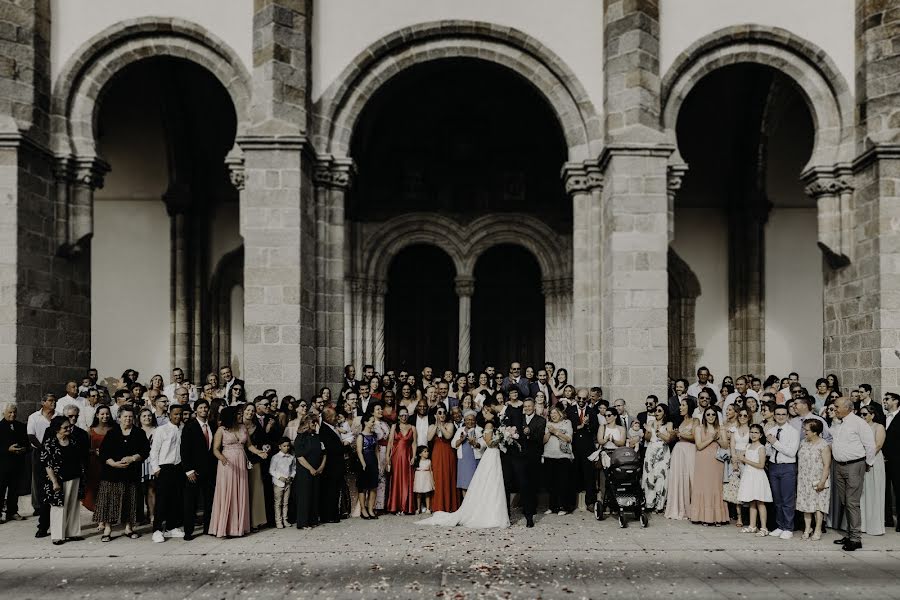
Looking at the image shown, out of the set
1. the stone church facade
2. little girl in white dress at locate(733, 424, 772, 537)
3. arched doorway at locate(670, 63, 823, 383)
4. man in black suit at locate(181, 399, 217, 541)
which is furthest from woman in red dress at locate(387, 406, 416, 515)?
arched doorway at locate(670, 63, 823, 383)

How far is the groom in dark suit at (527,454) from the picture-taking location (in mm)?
9812

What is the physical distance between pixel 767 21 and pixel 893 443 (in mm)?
6755

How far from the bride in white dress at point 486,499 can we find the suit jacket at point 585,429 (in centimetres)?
135

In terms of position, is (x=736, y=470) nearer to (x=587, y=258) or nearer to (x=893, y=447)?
(x=893, y=447)

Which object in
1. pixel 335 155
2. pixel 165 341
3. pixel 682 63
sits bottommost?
pixel 165 341

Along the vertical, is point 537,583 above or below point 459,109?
below

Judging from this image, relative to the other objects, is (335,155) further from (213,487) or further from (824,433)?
(824,433)

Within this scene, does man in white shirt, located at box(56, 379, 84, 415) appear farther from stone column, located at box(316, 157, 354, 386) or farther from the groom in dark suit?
the groom in dark suit

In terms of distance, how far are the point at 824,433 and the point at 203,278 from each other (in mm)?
12050

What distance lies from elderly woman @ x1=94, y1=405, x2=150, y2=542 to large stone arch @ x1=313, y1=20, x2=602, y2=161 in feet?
17.7

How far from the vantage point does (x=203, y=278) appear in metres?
16.9

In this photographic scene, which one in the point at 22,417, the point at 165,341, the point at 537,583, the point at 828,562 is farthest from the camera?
the point at 165,341

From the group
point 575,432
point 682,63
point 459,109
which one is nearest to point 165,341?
point 459,109

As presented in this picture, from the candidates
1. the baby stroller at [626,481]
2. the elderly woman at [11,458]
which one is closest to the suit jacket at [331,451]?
the baby stroller at [626,481]
